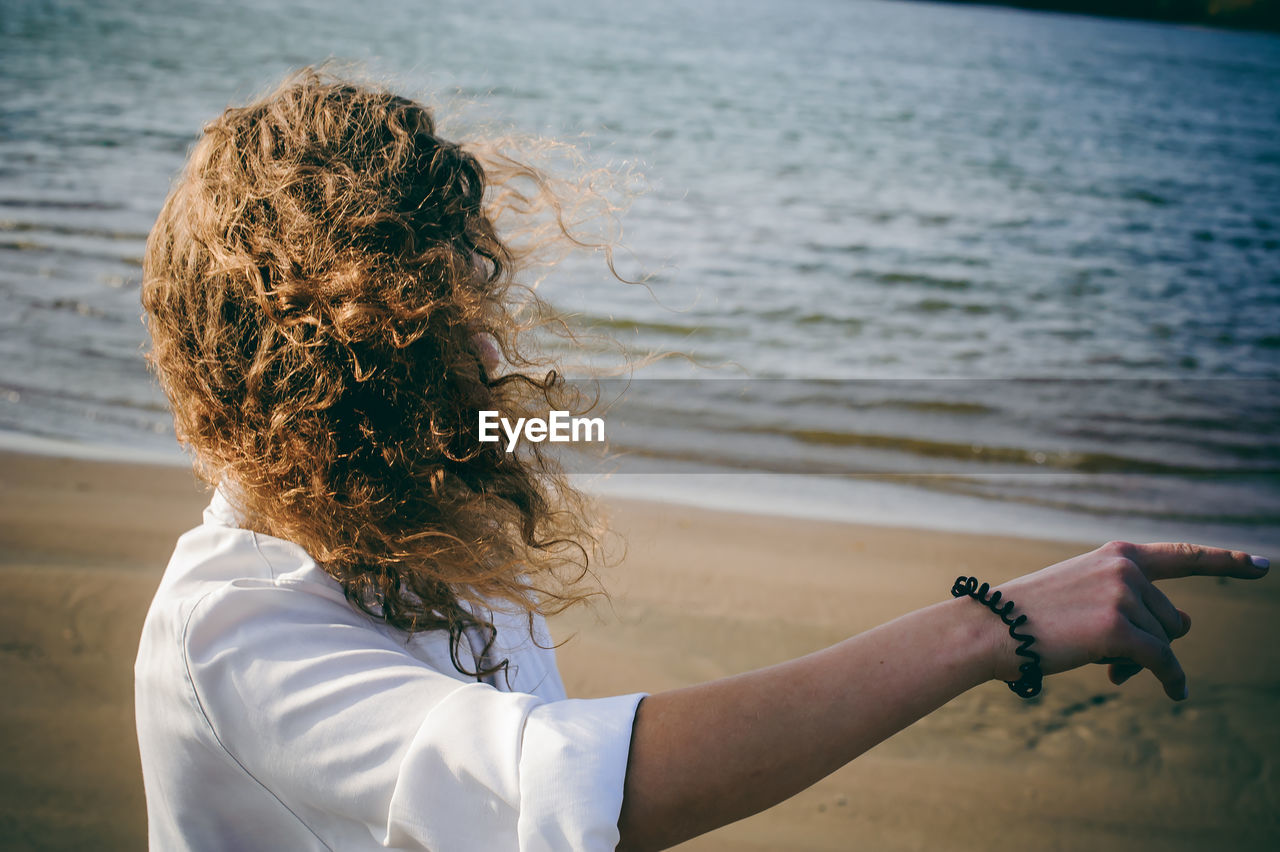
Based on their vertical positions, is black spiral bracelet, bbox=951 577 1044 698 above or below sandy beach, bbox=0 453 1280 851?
above

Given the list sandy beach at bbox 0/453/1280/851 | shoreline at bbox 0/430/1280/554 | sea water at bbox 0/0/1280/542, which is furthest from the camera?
sea water at bbox 0/0/1280/542

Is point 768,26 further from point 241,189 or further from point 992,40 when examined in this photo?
point 241,189

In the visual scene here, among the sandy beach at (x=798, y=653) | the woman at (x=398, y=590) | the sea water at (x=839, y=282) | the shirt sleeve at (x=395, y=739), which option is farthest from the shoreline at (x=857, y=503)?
the shirt sleeve at (x=395, y=739)

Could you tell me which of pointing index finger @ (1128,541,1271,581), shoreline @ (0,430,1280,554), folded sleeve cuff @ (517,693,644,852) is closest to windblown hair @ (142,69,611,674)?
folded sleeve cuff @ (517,693,644,852)

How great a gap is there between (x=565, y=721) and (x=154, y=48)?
2635 cm

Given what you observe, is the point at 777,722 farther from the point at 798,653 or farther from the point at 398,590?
the point at 798,653

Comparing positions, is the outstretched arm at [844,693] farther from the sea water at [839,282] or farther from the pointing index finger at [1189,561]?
the sea water at [839,282]

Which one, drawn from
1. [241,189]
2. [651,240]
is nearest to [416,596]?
[241,189]

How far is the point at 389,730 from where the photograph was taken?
0.94 m

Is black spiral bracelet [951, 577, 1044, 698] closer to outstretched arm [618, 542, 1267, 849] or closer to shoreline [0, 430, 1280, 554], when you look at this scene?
outstretched arm [618, 542, 1267, 849]

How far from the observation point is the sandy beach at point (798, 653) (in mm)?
2762

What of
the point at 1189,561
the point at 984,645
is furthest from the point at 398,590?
the point at 1189,561

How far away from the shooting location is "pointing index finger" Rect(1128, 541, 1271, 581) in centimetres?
115

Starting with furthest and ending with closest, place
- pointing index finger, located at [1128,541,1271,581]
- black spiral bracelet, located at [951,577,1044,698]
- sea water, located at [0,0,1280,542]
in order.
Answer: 1. sea water, located at [0,0,1280,542]
2. pointing index finger, located at [1128,541,1271,581]
3. black spiral bracelet, located at [951,577,1044,698]
